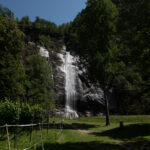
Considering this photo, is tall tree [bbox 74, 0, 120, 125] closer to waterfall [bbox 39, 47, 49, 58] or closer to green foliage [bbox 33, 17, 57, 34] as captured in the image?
waterfall [bbox 39, 47, 49, 58]

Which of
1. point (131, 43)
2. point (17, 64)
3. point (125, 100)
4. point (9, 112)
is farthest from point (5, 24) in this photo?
point (125, 100)

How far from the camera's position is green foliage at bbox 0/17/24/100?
26.3 m

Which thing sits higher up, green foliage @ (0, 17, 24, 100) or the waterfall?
the waterfall

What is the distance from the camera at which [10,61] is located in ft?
89.1

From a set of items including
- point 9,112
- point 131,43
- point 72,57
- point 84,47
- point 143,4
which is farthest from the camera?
point 72,57

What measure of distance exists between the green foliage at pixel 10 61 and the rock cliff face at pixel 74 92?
60.0 feet

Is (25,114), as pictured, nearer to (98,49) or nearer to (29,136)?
(29,136)

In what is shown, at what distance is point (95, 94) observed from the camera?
48.9 m

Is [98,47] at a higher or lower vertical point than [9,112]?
higher

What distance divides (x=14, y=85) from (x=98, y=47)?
577 inches

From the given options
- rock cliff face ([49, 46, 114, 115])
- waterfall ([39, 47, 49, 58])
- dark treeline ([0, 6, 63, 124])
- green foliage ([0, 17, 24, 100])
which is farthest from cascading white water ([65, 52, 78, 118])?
green foliage ([0, 17, 24, 100])

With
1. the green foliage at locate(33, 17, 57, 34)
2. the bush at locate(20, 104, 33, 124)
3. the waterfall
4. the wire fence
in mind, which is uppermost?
the green foliage at locate(33, 17, 57, 34)

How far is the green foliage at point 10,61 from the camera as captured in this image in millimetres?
26281

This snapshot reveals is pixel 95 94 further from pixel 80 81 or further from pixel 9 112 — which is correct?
pixel 9 112
